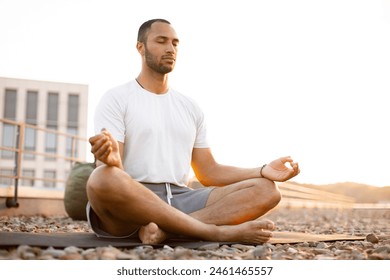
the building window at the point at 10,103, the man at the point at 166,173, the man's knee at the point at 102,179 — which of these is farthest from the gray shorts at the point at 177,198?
the building window at the point at 10,103

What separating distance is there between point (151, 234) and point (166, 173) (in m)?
0.36

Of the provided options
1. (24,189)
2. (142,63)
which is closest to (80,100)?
(24,189)

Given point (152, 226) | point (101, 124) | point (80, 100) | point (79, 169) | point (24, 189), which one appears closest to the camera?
point (152, 226)

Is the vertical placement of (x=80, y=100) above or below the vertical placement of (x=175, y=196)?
above

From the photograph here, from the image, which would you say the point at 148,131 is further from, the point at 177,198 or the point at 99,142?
the point at 99,142

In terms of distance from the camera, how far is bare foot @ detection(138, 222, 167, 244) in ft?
7.00

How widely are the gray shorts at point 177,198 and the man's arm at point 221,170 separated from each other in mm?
123

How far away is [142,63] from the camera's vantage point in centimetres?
259

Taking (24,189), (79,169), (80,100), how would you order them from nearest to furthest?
(79,169) → (24,189) → (80,100)

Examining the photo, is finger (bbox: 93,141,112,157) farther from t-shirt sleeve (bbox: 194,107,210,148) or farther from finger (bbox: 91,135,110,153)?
t-shirt sleeve (bbox: 194,107,210,148)

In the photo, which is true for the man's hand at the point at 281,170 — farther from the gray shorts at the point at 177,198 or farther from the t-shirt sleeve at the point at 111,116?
the t-shirt sleeve at the point at 111,116
